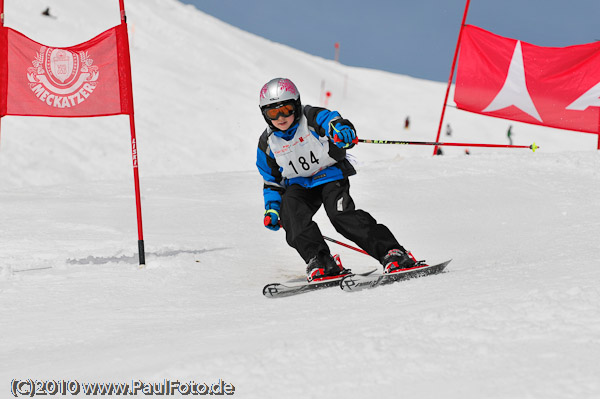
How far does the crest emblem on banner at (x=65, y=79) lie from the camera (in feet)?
17.6

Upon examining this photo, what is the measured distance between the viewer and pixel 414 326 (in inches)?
90.3

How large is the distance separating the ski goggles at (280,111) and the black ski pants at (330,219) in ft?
1.83

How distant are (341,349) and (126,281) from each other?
2846mm

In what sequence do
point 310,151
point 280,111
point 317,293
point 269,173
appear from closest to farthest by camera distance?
point 317,293 → point 280,111 → point 310,151 → point 269,173

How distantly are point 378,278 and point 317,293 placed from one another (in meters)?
0.40

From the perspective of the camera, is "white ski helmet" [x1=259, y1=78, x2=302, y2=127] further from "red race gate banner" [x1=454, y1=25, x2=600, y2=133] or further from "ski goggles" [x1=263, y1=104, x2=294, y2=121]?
"red race gate banner" [x1=454, y1=25, x2=600, y2=133]

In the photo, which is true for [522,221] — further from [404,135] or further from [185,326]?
[404,135]

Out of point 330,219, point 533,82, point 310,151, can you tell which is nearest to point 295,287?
point 330,219

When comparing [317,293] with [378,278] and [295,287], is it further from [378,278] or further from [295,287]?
[378,278]

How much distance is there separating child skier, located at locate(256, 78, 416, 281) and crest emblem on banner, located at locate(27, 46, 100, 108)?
6.00 ft

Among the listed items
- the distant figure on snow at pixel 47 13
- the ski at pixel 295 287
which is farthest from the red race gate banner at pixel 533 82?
the distant figure on snow at pixel 47 13

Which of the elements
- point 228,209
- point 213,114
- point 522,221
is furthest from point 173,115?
point 522,221

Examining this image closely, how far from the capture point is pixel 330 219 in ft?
14.6

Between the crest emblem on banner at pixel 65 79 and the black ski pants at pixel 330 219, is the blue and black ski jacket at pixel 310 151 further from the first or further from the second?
the crest emblem on banner at pixel 65 79
